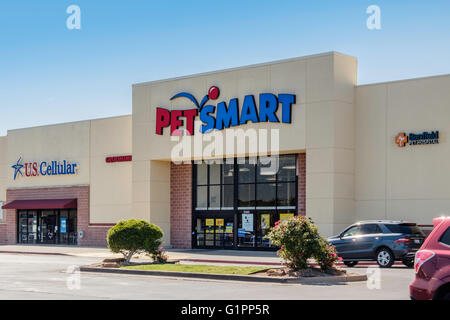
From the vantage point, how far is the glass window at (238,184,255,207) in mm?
36250

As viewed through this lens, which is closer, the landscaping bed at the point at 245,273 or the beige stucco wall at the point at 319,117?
the landscaping bed at the point at 245,273

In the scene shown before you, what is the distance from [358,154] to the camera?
32.5m

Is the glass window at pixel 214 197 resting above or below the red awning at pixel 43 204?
above

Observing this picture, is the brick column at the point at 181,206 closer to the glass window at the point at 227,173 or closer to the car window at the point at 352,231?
the glass window at the point at 227,173

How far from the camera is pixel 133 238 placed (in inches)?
958

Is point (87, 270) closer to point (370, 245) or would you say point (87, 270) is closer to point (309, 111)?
point (370, 245)

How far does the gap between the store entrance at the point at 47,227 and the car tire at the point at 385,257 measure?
982 inches

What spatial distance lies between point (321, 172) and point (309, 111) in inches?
117

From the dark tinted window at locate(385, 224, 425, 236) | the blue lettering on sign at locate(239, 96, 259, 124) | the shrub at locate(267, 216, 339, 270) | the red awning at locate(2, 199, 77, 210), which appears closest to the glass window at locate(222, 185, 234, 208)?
the blue lettering on sign at locate(239, 96, 259, 124)

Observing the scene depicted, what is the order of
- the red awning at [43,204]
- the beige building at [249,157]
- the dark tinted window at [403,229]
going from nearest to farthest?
1. the dark tinted window at [403,229]
2. the beige building at [249,157]
3. the red awning at [43,204]

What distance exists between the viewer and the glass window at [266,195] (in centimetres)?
3538

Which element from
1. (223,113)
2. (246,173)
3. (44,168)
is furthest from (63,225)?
(223,113)

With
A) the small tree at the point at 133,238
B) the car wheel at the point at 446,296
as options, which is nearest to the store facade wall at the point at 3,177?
the small tree at the point at 133,238

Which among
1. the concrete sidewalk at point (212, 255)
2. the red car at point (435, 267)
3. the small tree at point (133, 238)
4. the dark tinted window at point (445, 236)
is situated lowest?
the concrete sidewalk at point (212, 255)
